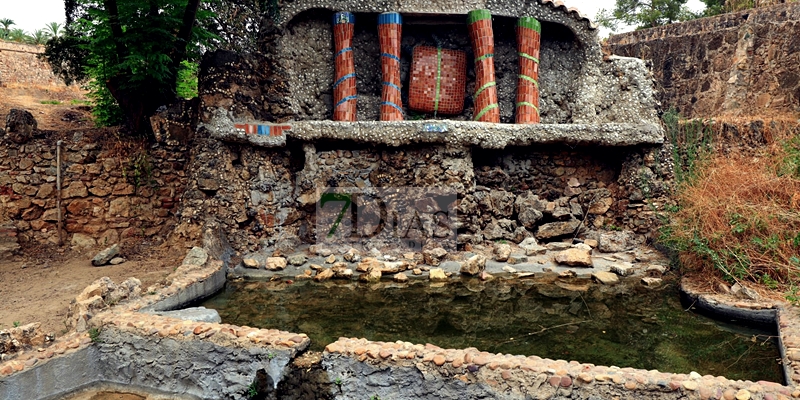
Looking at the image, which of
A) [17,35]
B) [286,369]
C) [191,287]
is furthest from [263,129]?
[17,35]

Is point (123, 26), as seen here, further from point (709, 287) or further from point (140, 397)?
point (709, 287)

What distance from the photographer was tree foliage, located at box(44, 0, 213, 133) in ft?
20.7

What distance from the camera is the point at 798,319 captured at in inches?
162

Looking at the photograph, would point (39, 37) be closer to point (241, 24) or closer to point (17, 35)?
point (17, 35)

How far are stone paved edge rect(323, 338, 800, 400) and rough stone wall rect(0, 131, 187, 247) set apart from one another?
4748 millimetres

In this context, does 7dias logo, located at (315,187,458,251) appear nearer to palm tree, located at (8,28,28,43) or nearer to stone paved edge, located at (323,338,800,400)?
stone paved edge, located at (323,338,800,400)

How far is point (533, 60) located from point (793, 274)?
4.52 meters

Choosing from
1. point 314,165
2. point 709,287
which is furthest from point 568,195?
point 314,165

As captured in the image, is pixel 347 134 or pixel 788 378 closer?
pixel 788 378

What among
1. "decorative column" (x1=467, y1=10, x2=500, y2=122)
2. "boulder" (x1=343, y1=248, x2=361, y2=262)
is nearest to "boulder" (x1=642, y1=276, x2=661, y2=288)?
"decorative column" (x1=467, y1=10, x2=500, y2=122)

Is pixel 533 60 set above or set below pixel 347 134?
above

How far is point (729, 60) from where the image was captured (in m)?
9.56

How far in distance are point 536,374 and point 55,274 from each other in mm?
5652

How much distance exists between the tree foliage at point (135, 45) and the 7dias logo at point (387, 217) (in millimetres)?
2685
